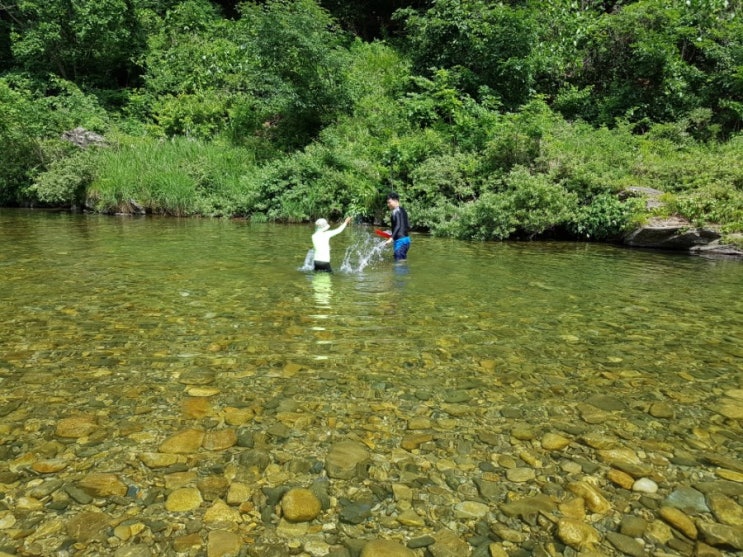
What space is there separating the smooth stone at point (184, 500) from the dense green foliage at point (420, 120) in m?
12.9

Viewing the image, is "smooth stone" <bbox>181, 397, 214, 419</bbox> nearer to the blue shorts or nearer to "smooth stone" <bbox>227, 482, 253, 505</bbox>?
"smooth stone" <bbox>227, 482, 253, 505</bbox>

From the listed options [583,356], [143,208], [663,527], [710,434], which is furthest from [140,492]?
[143,208]

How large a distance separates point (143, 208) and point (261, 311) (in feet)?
55.7

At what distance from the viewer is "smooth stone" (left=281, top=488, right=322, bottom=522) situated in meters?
2.93

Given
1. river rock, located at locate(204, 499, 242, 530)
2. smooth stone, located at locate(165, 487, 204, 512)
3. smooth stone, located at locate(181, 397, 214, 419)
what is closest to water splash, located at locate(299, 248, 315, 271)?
smooth stone, located at locate(181, 397, 214, 419)

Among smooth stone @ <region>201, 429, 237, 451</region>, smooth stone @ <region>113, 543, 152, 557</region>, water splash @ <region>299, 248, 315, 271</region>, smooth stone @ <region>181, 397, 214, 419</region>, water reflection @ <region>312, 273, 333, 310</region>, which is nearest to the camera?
smooth stone @ <region>113, 543, 152, 557</region>

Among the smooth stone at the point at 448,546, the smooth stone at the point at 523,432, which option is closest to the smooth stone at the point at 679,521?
the smooth stone at the point at 523,432

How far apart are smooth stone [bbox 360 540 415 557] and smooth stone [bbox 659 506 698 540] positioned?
A: 4.81 feet

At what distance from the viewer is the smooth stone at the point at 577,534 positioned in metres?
2.72

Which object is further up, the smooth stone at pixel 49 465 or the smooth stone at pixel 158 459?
the smooth stone at pixel 158 459

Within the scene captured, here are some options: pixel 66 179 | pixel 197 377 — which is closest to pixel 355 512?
pixel 197 377

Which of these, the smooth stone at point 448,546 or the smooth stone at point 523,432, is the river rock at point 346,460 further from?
the smooth stone at point 523,432

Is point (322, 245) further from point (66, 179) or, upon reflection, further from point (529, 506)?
point (66, 179)

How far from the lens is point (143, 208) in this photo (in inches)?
851
